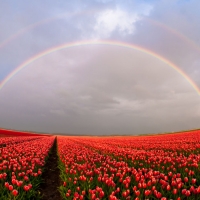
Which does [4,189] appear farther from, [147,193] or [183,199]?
[183,199]

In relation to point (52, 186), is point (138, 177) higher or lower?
higher

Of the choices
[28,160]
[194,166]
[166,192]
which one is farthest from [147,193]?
[28,160]

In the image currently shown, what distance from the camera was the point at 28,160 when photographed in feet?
32.2

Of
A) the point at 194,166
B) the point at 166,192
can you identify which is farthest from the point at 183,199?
the point at 194,166

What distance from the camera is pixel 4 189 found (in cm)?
601

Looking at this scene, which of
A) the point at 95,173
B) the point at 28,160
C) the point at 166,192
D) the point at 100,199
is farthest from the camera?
the point at 28,160

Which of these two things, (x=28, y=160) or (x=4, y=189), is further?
(x=28, y=160)

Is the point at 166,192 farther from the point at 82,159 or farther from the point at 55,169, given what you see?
the point at 55,169

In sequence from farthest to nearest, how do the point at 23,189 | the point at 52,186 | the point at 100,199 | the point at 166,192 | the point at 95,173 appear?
the point at 52,186
the point at 95,173
the point at 23,189
the point at 166,192
the point at 100,199

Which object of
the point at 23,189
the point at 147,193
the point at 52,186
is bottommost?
the point at 52,186

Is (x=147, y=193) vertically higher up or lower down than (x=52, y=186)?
higher up

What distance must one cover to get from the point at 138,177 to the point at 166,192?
32.8 inches

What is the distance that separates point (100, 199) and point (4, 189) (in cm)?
300

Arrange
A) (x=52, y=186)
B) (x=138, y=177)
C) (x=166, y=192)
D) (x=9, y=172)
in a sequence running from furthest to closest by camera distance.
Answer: (x=52, y=186)
(x=9, y=172)
(x=138, y=177)
(x=166, y=192)
